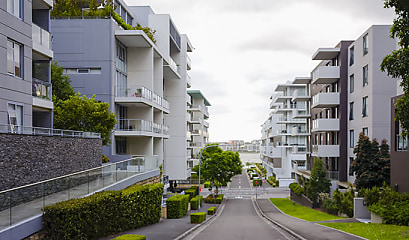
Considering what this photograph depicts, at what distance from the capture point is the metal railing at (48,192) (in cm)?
1186

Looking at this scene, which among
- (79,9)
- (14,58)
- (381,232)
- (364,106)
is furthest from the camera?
(364,106)

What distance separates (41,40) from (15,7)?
2.75m

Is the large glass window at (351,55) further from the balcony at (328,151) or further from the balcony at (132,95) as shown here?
the balcony at (132,95)

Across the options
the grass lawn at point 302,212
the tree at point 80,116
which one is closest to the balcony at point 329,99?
the grass lawn at point 302,212

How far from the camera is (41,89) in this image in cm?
2170

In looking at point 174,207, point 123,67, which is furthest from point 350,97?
point 123,67

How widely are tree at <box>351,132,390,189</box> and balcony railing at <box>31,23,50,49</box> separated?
73.7 feet

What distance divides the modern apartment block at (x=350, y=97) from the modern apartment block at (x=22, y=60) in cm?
2495

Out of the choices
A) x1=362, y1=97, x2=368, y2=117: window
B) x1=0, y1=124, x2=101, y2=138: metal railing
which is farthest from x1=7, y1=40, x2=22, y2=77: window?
x1=362, y1=97, x2=368, y2=117: window

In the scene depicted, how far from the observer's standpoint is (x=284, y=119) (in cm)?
9144

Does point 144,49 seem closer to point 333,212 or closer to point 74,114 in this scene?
point 74,114

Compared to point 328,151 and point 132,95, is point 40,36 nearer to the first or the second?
point 132,95

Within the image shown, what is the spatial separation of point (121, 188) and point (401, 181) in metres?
16.2

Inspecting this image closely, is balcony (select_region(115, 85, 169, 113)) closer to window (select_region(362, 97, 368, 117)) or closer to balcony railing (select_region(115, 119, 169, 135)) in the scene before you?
balcony railing (select_region(115, 119, 169, 135))
